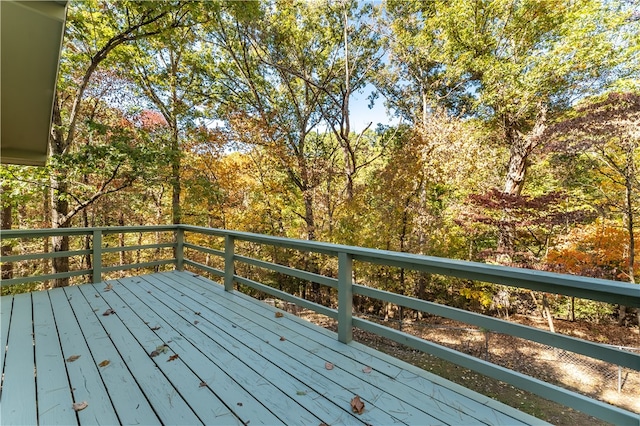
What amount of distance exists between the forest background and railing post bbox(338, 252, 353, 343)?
5481 mm

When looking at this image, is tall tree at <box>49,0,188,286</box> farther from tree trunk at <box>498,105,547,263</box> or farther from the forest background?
tree trunk at <box>498,105,547,263</box>

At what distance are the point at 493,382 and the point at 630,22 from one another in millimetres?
8488

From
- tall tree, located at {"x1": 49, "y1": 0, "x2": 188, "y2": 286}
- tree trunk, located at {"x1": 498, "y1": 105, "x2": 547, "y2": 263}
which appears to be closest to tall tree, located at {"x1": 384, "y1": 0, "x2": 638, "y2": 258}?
tree trunk, located at {"x1": 498, "y1": 105, "x2": 547, "y2": 263}

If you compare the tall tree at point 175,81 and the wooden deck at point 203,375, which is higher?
the tall tree at point 175,81

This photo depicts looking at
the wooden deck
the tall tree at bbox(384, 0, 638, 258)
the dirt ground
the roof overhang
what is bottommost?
the dirt ground

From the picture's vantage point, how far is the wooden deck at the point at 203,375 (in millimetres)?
1496

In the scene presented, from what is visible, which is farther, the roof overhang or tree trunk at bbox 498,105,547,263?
tree trunk at bbox 498,105,547,263

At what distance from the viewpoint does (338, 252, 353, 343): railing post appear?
7.53ft

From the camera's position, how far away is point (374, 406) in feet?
5.15

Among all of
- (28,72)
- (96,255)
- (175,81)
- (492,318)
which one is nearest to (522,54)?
(492,318)

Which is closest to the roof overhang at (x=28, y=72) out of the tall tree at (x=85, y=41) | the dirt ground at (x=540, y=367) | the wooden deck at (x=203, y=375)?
the wooden deck at (x=203, y=375)

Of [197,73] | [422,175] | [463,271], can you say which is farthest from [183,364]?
[197,73]

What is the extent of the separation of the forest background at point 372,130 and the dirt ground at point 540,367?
1336 mm

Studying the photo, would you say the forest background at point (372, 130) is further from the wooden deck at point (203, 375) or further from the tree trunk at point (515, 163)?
the wooden deck at point (203, 375)
